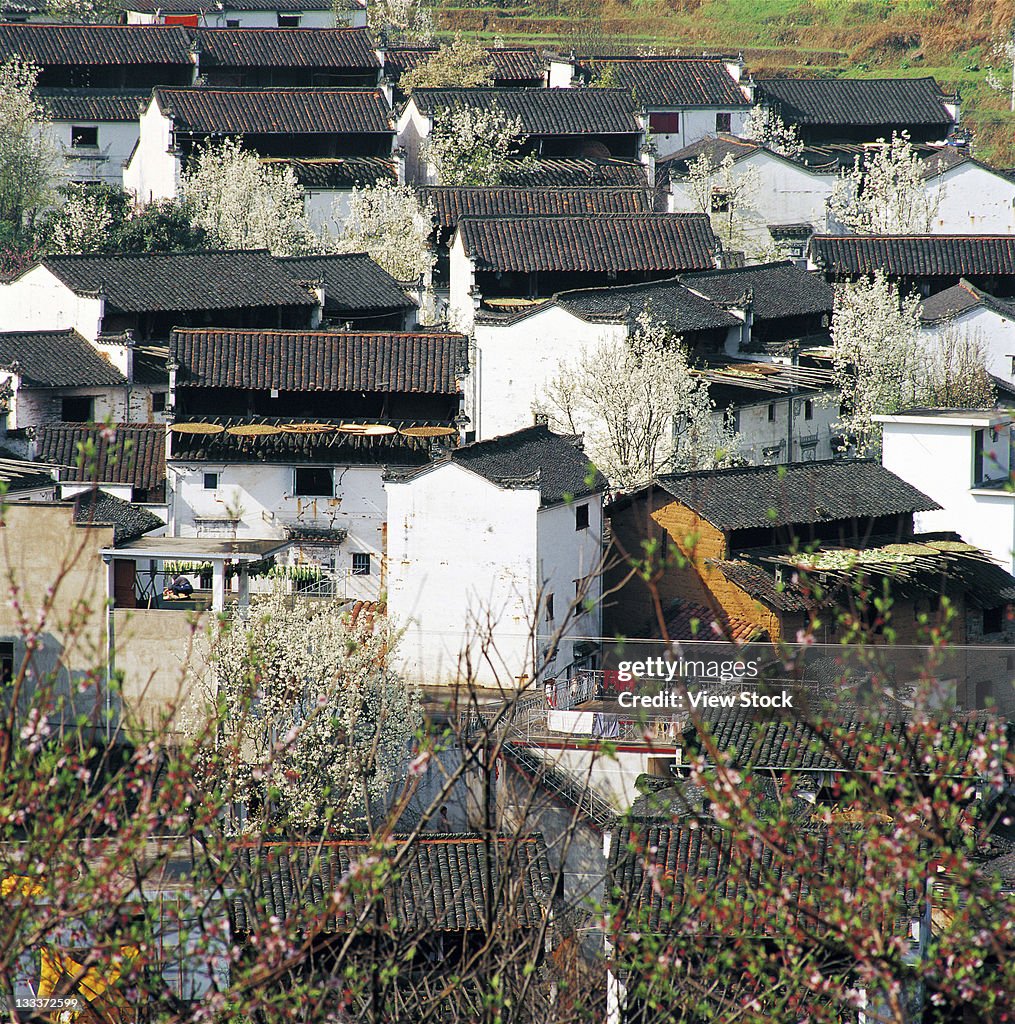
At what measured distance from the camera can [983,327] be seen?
167ft

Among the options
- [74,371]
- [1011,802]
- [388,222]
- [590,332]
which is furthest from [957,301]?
[1011,802]

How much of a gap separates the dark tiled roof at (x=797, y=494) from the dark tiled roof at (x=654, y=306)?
7157 mm

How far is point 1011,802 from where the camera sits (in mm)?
26328

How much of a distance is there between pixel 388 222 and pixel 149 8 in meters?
26.2

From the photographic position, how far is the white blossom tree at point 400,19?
8275 cm

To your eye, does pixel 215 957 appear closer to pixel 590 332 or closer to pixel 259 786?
pixel 259 786

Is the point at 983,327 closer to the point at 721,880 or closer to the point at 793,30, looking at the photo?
the point at 721,880

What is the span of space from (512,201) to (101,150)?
55.9ft

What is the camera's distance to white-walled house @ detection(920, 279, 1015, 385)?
50656 mm

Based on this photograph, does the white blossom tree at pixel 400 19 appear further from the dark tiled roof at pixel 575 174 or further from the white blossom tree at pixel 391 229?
the white blossom tree at pixel 391 229

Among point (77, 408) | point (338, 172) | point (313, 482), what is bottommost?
point (313, 482)

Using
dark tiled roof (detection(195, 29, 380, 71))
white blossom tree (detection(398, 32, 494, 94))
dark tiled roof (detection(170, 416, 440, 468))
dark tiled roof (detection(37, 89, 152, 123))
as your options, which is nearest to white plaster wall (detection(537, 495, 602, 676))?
dark tiled roof (detection(170, 416, 440, 468))

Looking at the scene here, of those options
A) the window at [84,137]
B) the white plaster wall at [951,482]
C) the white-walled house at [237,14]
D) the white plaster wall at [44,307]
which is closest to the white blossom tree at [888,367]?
the white plaster wall at [951,482]

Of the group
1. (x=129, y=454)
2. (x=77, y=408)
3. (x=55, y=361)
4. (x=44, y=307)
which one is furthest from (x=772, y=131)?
(x=129, y=454)
